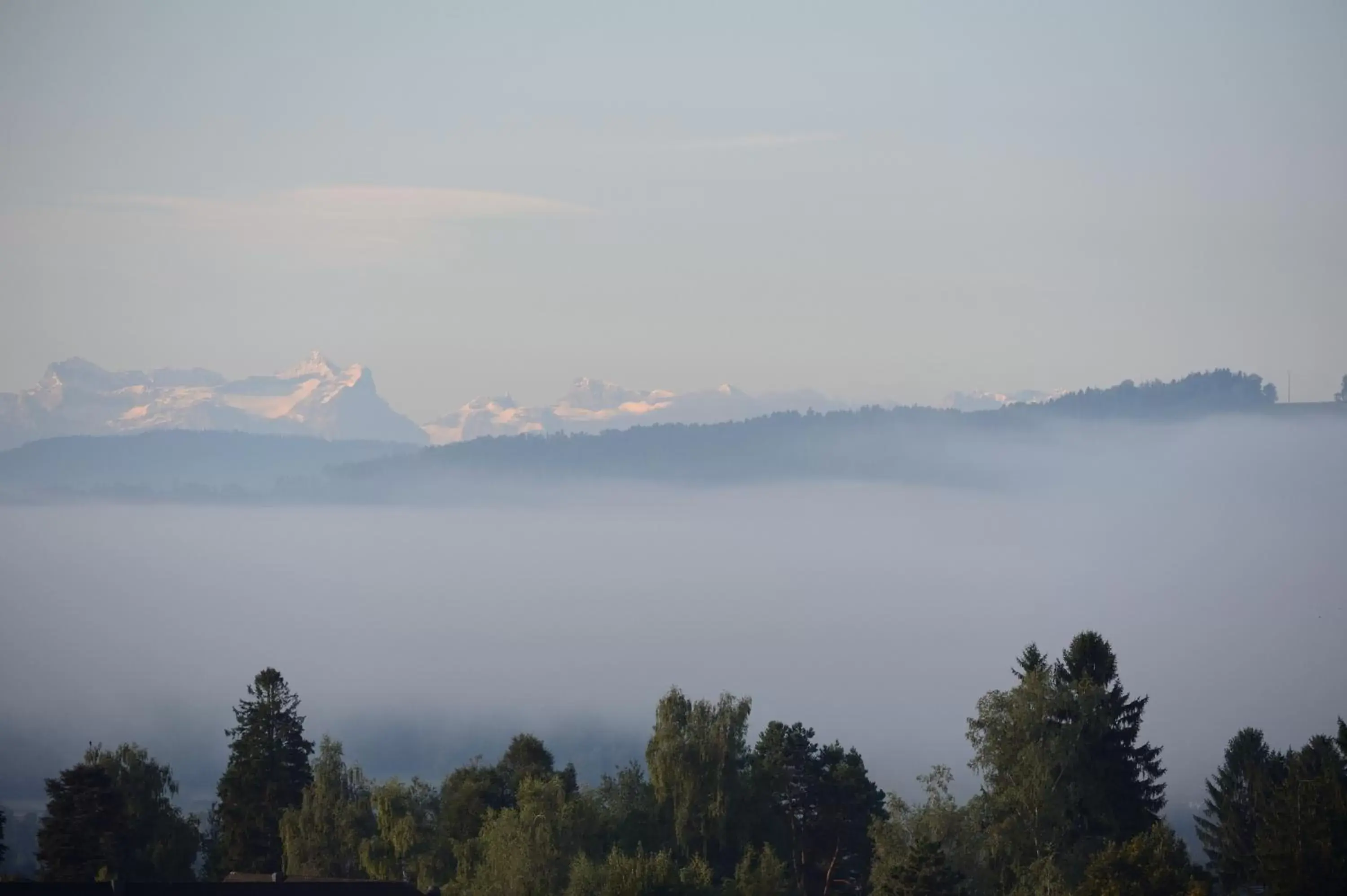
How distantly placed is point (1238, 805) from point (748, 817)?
95.0ft

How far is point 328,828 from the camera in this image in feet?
311

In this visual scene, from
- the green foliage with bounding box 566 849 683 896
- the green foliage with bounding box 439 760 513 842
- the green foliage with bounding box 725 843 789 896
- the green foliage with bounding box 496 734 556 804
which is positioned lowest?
the green foliage with bounding box 725 843 789 896

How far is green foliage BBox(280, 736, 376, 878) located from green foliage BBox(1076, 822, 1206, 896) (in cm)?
3970

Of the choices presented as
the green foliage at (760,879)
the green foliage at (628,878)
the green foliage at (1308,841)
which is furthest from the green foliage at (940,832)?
the green foliage at (1308,841)

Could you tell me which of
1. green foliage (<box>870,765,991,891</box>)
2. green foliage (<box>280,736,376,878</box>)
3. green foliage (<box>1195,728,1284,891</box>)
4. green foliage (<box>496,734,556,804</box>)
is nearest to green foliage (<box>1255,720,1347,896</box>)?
green foliage (<box>870,765,991,891</box>)

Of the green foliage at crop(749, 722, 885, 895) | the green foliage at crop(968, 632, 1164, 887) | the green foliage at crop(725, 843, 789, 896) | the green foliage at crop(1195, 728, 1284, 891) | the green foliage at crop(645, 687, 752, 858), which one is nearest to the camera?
the green foliage at crop(725, 843, 789, 896)

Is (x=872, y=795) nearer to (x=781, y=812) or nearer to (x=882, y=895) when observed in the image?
(x=781, y=812)

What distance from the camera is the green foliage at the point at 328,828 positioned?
9325cm

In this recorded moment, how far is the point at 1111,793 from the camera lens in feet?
277

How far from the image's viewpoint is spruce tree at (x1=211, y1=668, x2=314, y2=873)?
99.9 metres

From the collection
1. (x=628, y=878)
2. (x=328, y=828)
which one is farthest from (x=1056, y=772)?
(x=328, y=828)

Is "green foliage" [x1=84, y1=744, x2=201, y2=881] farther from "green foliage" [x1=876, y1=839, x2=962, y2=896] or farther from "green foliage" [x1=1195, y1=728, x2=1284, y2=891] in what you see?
"green foliage" [x1=1195, y1=728, x2=1284, y2=891]

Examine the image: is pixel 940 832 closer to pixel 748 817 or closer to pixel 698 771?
pixel 698 771

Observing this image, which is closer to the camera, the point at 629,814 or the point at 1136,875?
the point at 1136,875
